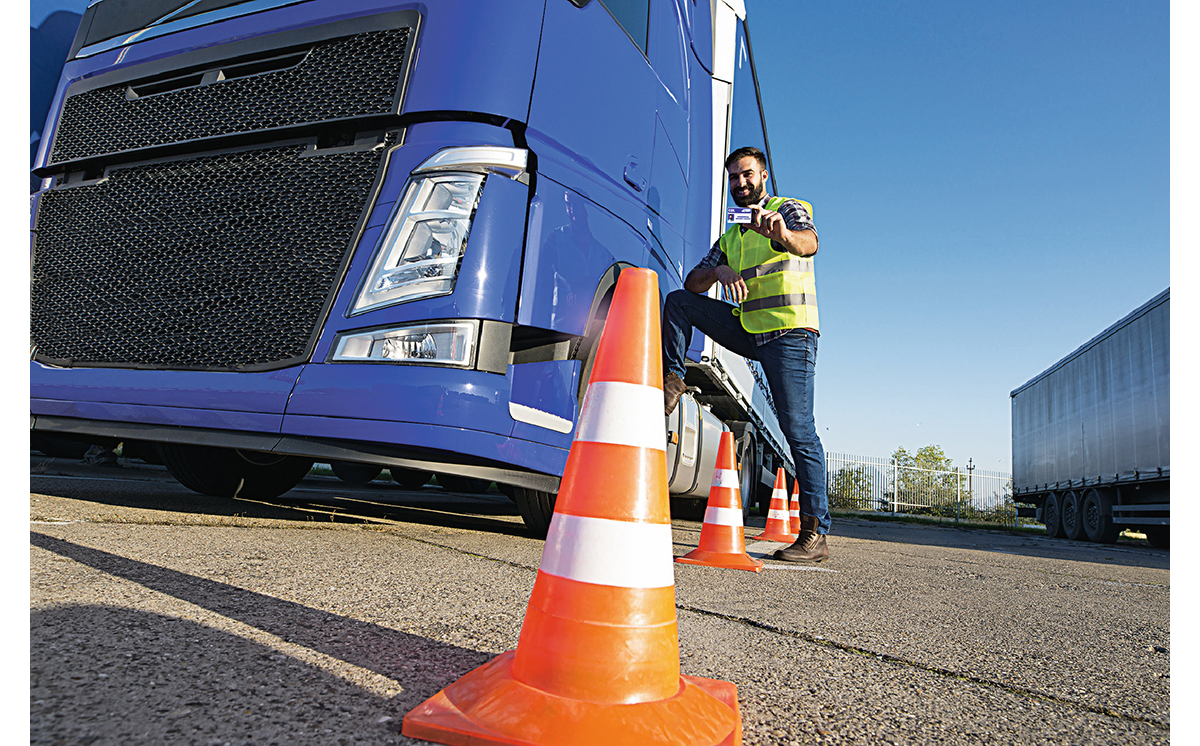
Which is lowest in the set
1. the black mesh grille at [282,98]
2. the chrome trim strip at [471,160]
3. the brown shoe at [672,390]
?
the brown shoe at [672,390]

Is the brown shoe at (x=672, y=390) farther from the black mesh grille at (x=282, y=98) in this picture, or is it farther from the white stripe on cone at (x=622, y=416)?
the white stripe on cone at (x=622, y=416)

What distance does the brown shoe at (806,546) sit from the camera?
3.66 m

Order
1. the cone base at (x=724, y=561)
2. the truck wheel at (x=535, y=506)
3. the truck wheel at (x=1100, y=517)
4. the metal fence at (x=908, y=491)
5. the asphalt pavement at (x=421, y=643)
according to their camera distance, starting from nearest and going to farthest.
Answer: the asphalt pavement at (x=421, y=643) < the cone base at (x=724, y=561) < the truck wheel at (x=535, y=506) < the truck wheel at (x=1100, y=517) < the metal fence at (x=908, y=491)

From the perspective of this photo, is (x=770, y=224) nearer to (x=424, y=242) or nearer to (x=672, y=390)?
(x=672, y=390)

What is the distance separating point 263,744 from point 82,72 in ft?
12.5

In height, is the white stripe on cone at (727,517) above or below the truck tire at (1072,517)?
above

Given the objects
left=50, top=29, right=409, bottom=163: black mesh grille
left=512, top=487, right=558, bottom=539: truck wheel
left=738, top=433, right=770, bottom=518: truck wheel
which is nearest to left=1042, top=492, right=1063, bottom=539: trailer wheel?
left=738, top=433, right=770, bottom=518: truck wheel

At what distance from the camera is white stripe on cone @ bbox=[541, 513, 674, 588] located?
1.27 meters

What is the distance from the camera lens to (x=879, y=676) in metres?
1.60

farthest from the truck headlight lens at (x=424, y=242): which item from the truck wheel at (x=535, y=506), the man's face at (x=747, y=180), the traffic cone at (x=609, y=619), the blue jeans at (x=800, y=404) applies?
the blue jeans at (x=800, y=404)

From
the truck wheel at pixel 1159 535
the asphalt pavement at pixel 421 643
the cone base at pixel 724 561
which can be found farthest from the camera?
the truck wheel at pixel 1159 535

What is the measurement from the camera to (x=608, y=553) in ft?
4.19

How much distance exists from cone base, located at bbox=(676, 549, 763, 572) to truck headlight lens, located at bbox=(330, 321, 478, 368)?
1.48 meters

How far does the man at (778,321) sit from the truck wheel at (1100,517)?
1091cm
